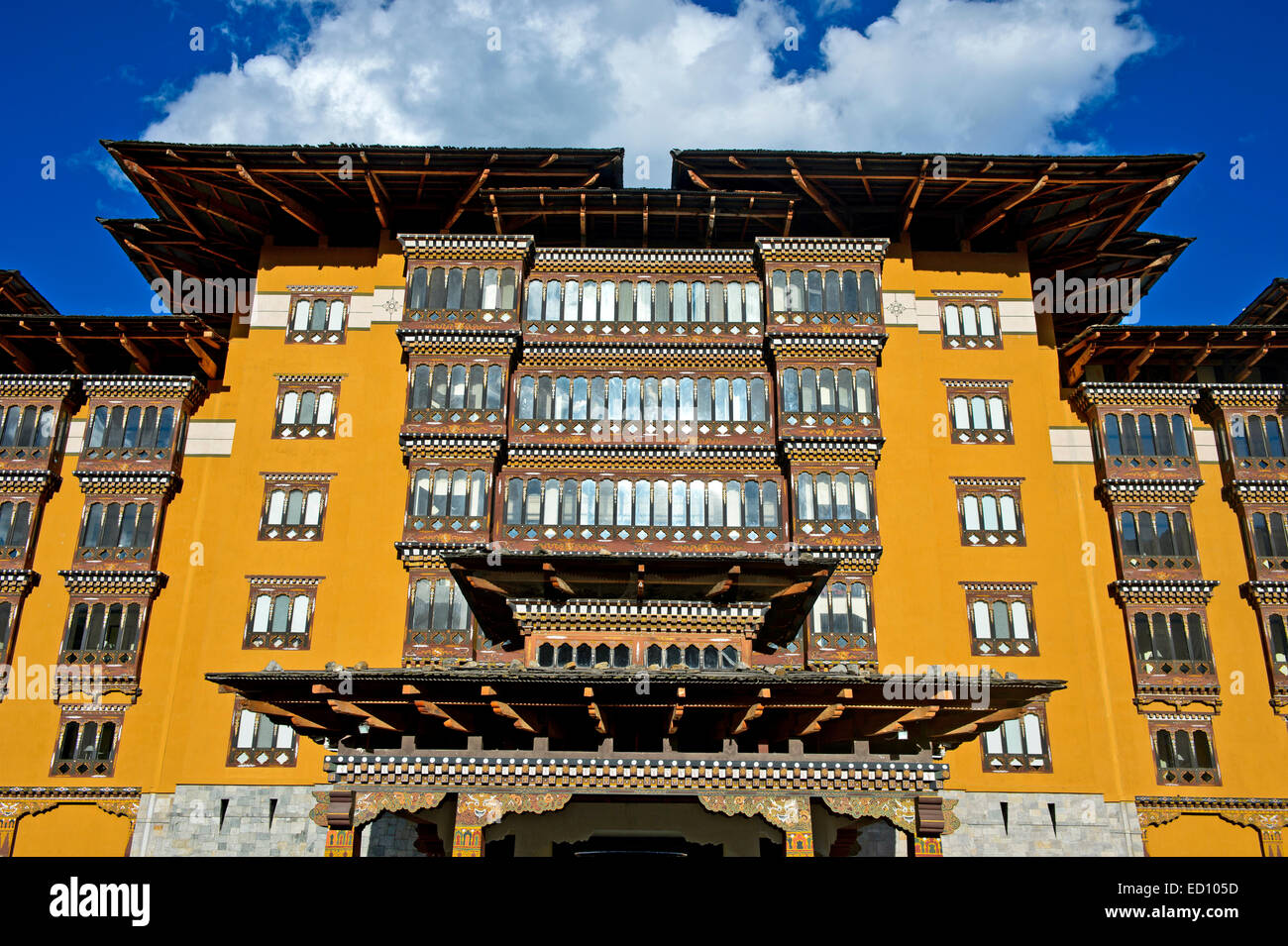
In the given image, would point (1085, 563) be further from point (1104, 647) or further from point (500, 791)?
point (500, 791)

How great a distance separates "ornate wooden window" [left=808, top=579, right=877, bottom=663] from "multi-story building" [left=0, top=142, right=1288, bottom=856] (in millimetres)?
186

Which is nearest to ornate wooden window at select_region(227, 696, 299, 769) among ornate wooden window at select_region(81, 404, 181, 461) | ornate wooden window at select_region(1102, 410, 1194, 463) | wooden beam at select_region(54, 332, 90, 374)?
ornate wooden window at select_region(81, 404, 181, 461)

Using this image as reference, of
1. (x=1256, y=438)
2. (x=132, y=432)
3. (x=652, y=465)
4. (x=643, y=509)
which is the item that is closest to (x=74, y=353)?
(x=132, y=432)

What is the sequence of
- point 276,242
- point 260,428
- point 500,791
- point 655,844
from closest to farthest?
point 500,791 → point 655,844 → point 260,428 → point 276,242

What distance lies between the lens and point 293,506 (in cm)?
4175

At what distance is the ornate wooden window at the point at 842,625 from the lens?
38.6m

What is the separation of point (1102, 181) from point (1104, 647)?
18.4 m

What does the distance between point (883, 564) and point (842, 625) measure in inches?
123

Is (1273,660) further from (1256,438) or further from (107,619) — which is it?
(107,619)

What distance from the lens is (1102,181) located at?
4306 centimetres

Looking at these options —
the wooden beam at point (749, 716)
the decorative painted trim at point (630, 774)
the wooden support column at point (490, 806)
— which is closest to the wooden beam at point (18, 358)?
the decorative painted trim at point (630, 774)

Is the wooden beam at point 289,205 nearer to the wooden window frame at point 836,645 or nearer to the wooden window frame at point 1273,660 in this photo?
the wooden window frame at point 836,645

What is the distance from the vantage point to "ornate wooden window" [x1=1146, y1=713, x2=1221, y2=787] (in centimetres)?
3981

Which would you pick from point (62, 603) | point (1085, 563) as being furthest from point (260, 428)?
point (1085, 563)
